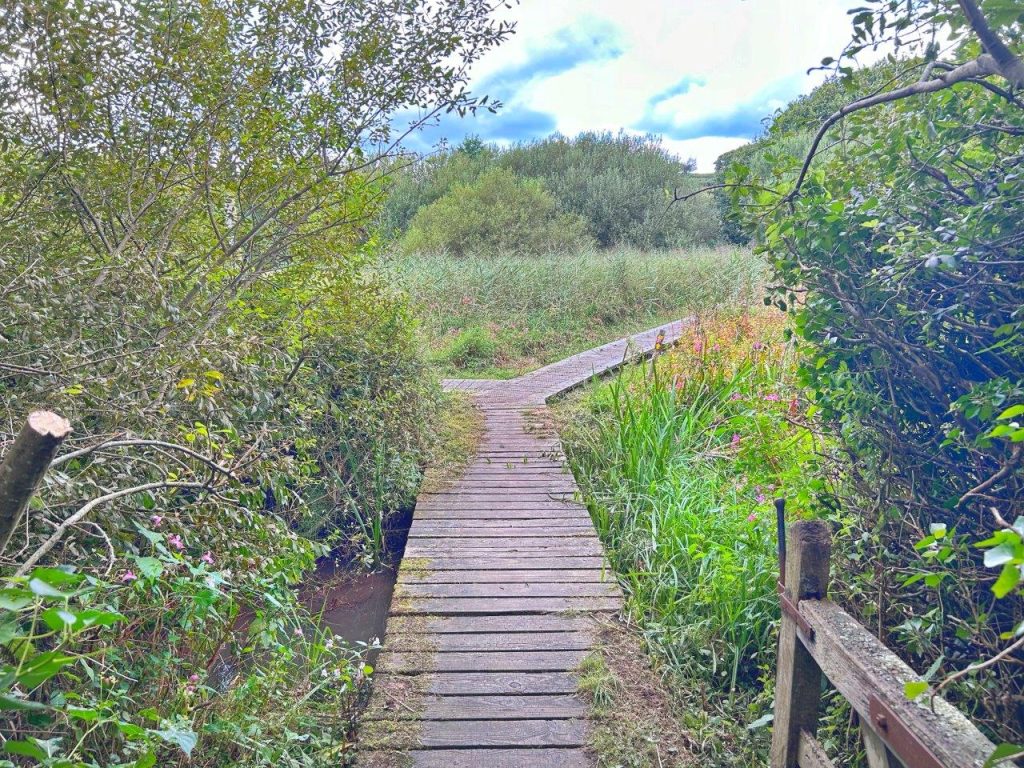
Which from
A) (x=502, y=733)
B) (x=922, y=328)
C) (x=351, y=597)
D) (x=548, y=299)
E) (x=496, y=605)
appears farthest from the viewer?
(x=548, y=299)

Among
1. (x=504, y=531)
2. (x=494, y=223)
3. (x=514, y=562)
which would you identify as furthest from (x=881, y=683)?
(x=494, y=223)

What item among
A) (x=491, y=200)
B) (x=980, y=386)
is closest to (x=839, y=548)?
(x=980, y=386)

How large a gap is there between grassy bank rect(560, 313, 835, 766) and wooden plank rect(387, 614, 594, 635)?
35cm

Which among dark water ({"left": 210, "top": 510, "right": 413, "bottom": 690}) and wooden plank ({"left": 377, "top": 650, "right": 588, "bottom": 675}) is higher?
wooden plank ({"left": 377, "top": 650, "right": 588, "bottom": 675})

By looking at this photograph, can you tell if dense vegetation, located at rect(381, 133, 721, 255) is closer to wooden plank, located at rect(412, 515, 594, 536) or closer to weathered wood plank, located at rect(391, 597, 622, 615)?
wooden plank, located at rect(412, 515, 594, 536)

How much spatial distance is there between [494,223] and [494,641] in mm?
15392

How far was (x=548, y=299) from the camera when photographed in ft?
42.2

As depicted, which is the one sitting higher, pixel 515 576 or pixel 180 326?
pixel 180 326

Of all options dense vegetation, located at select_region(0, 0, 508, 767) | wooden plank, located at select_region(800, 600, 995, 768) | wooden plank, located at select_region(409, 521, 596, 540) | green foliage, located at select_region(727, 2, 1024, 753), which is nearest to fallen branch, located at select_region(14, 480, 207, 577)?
dense vegetation, located at select_region(0, 0, 508, 767)

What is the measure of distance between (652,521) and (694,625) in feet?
3.24

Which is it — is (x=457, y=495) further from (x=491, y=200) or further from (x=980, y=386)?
(x=491, y=200)

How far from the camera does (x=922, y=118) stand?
6.57 ft

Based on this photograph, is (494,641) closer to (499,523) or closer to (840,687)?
(499,523)

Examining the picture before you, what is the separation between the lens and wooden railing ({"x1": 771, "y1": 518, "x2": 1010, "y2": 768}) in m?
1.34
